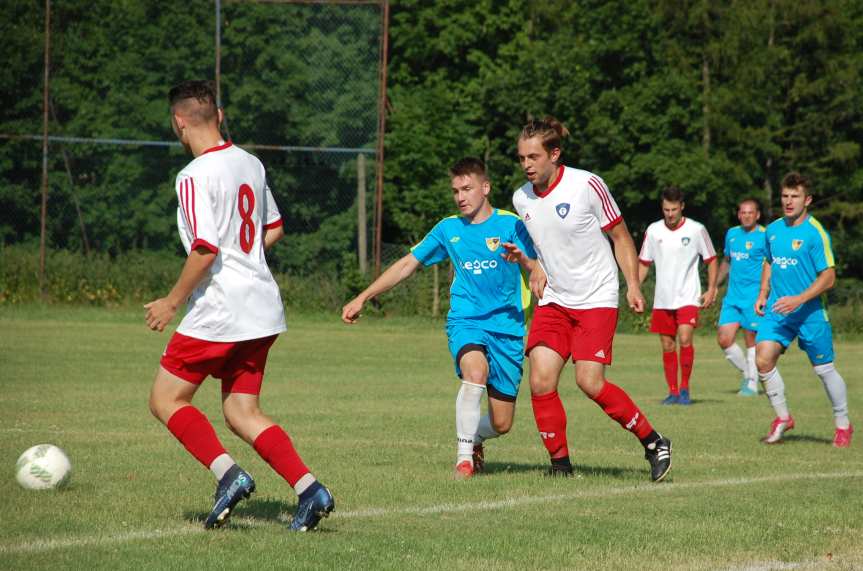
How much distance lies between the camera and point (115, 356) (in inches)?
744

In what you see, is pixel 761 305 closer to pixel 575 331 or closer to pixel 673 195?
pixel 575 331

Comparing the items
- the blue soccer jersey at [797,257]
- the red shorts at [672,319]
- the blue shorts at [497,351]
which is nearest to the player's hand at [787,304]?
the blue soccer jersey at [797,257]

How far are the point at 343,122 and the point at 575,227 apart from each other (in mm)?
23495

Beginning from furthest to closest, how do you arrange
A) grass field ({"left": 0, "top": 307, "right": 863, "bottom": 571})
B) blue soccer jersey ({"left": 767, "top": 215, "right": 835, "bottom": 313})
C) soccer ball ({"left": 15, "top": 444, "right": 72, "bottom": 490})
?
blue soccer jersey ({"left": 767, "top": 215, "right": 835, "bottom": 313}), soccer ball ({"left": 15, "top": 444, "right": 72, "bottom": 490}), grass field ({"left": 0, "top": 307, "right": 863, "bottom": 571})

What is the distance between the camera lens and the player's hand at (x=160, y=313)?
603 cm

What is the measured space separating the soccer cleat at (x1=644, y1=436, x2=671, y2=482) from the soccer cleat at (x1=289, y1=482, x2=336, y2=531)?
290 centimetres

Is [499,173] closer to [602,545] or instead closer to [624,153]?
[624,153]

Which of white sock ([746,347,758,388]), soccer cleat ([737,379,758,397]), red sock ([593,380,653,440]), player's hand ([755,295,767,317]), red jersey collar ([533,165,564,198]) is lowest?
soccer cleat ([737,379,758,397])

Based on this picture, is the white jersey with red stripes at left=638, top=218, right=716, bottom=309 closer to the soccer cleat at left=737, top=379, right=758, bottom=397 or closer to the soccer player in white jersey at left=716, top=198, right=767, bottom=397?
the soccer player in white jersey at left=716, top=198, right=767, bottom=397

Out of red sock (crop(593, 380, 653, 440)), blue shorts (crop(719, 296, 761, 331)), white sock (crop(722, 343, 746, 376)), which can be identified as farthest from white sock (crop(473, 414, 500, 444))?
white sock (crop(722, 343, 746, 376))

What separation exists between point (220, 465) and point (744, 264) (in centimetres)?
1149

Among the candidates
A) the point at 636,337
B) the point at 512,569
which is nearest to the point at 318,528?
the point at 512,569

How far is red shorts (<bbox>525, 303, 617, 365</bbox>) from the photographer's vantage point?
27.7ft

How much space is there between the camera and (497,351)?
29.0ft
